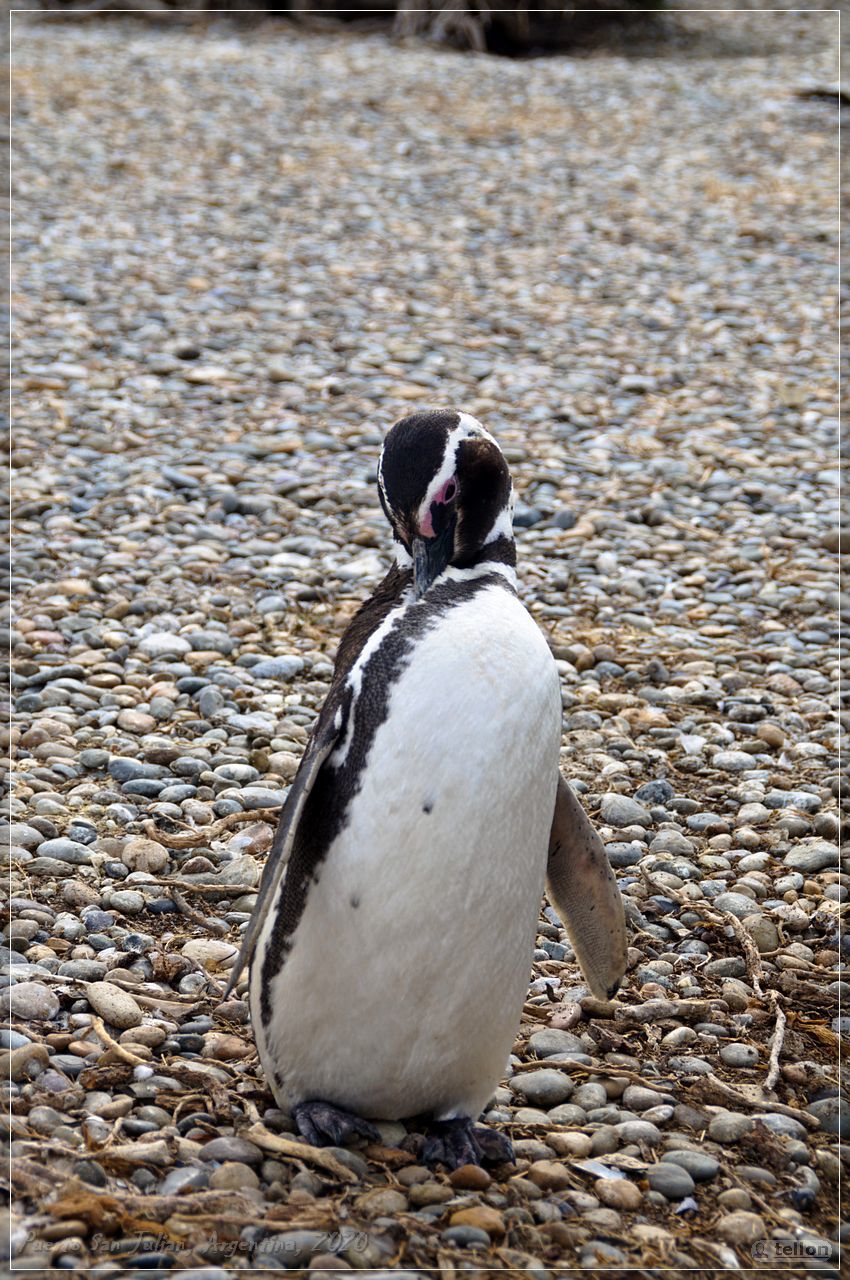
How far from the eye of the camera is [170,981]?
3066 mm

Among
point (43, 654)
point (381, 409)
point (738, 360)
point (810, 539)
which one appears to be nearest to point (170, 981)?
point (43, 654)

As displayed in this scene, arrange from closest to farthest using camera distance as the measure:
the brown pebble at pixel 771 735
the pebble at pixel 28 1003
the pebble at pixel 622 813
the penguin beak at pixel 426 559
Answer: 1. the penguin beak at pixel 426 559
2. the pebble at pixel 28 1003
3. the pebble at pixel 622 813
4. the brown pebble at pixel 771 735

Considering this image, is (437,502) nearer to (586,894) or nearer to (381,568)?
(586,894)

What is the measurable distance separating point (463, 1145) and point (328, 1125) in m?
0.24

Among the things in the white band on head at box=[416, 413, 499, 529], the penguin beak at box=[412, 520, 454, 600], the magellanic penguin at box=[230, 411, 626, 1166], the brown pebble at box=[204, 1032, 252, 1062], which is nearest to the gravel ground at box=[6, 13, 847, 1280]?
the brown pebble at box=[204, 1032, 252, 1062]

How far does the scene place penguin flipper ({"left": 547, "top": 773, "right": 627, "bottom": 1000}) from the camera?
2.86 meters

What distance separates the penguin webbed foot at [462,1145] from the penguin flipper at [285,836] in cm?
45

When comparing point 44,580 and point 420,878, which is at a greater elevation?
point 420,878

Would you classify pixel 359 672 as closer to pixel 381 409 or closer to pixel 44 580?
pixel 44 580

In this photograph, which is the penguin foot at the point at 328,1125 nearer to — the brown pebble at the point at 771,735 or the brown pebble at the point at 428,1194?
the brown pebble at the point at 428,1194

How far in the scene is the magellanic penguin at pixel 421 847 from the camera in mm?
2377

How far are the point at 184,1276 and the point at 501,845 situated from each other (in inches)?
32.2

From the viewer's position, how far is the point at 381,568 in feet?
17.4

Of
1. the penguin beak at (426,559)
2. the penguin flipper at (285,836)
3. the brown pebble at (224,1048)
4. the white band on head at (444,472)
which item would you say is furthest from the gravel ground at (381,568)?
the white band on head at (444,472)
